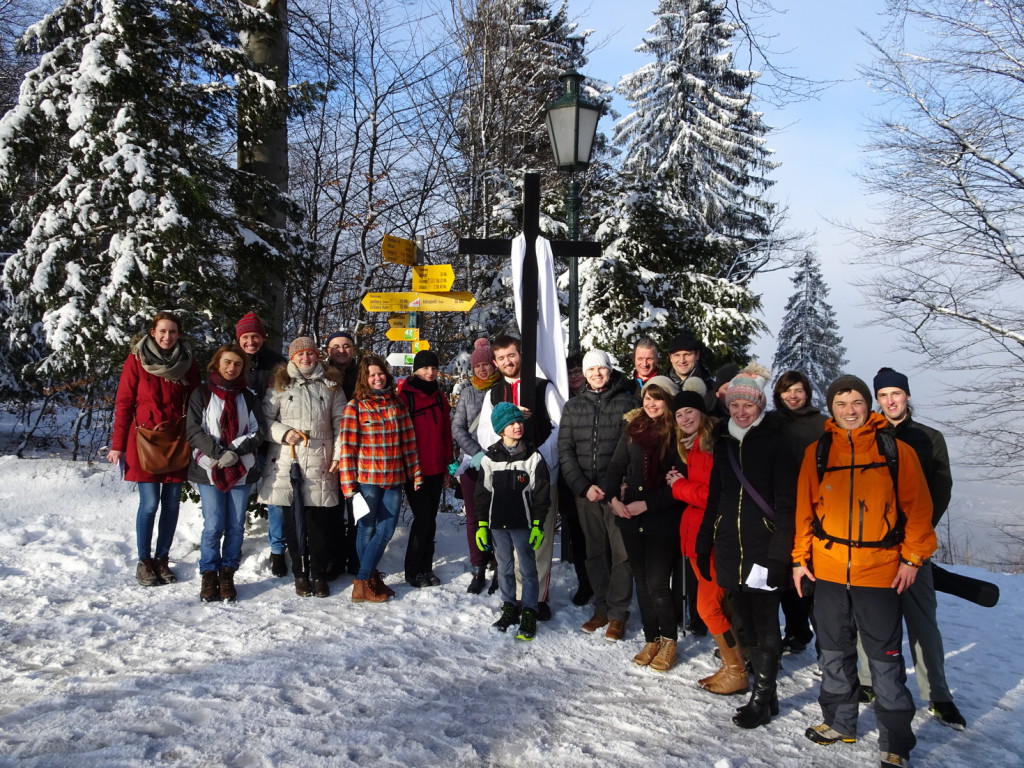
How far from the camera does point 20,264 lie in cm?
627

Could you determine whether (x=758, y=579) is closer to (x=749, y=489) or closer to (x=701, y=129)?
(x=749, y=489)

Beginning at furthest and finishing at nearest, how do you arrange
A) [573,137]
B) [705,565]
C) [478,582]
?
[573,137]
[478,582]
[705,565]

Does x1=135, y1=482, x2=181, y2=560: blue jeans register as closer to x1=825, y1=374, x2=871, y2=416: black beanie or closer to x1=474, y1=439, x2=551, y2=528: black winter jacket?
x1=474, y1=439, x2=551, y2=528: black winter jacket

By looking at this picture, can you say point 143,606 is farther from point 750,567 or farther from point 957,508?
point 957,508

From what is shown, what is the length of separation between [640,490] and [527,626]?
4.12 ft

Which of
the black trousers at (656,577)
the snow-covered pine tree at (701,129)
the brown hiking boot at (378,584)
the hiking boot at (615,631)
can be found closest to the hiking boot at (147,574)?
the brown hiking boot at (378,584)

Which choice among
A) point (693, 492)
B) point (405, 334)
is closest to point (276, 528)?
point (405, 334)

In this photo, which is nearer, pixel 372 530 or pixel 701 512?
pixel 701 512

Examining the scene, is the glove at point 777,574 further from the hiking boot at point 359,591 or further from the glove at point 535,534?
the hiking boot at point 359,591

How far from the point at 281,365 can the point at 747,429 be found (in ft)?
11.6

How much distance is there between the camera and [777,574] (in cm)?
356

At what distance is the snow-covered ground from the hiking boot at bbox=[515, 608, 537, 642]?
0.09m

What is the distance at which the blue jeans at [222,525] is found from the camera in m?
5.06

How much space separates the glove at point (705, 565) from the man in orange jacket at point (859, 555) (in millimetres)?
551
